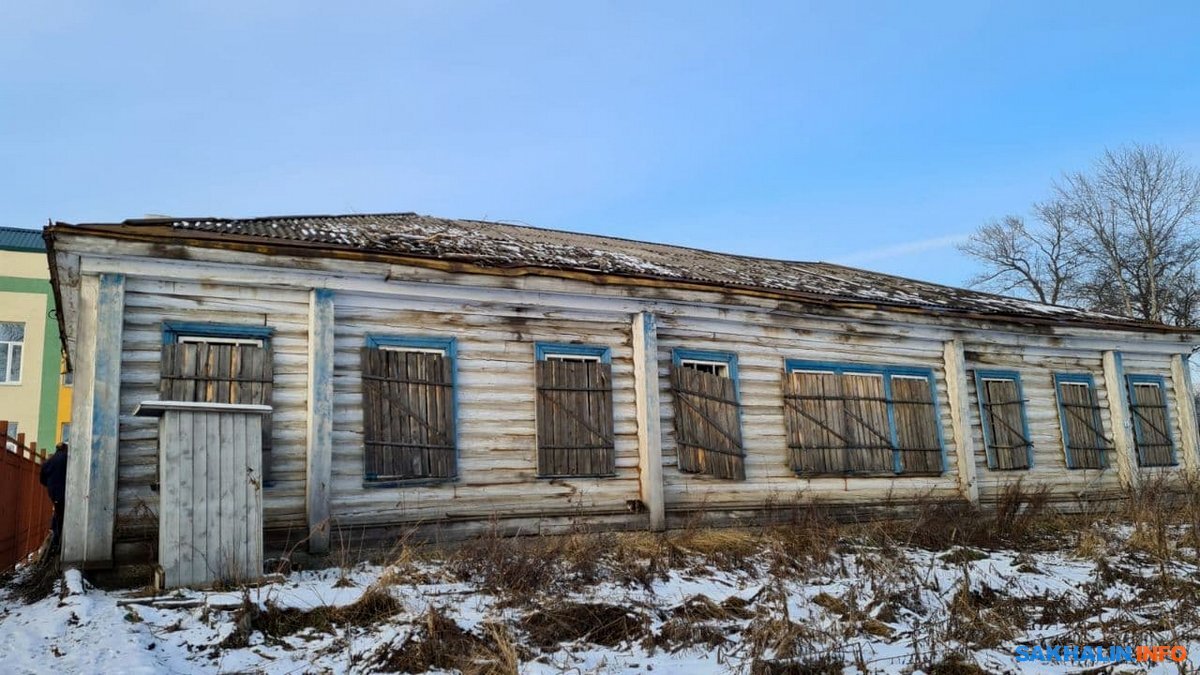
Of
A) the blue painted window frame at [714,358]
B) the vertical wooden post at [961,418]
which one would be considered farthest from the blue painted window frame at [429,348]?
the vertical wooden post at [961,418]

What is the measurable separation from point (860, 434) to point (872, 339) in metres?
1.48

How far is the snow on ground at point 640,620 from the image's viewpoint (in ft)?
18.7

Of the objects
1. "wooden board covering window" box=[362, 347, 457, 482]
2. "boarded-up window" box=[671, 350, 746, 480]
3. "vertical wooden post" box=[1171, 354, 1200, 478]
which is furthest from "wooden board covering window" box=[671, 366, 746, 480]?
"vertical wooden post" box=[1171, 354, 1200, 478]

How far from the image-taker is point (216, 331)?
8.81 m

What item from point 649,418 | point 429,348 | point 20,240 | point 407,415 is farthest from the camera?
point 20,240

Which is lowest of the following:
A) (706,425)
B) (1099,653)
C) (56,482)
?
(1099,653)

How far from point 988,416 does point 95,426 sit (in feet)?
40.3

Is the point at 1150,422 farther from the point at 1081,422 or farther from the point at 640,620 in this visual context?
the point at 640,620

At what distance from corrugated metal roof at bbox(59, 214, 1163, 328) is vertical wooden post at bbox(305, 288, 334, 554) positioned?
2.47 ft

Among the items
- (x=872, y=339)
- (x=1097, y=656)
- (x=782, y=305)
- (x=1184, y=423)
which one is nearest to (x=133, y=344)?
(x=782, y=305)

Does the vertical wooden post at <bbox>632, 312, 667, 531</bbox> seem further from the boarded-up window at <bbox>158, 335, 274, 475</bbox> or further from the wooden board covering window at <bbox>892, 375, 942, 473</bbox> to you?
the boarded-up window at <bbox>158, 335, 274, 475</bbox>

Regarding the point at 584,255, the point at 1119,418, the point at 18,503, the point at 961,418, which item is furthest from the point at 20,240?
the point at 1119,418

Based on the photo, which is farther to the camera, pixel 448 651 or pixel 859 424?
pixel 859 424

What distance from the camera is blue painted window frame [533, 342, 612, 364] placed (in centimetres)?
1055
